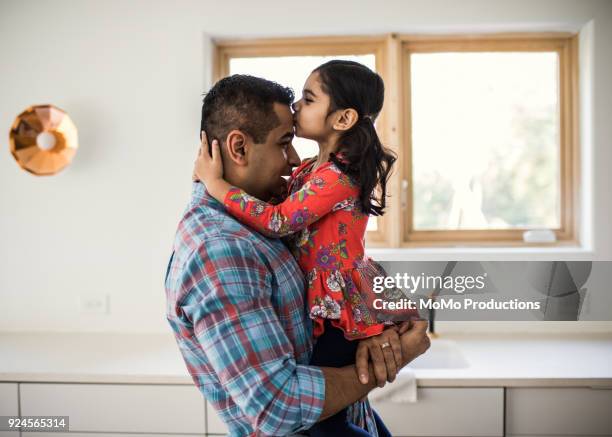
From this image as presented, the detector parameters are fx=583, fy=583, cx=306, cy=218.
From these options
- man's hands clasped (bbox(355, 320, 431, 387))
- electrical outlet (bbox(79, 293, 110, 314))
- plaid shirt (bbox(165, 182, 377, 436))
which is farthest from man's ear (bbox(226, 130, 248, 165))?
electrical outlet (bbox(79, 293, 110, 314))

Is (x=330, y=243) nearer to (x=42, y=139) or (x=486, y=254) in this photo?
(x=486, y=254)

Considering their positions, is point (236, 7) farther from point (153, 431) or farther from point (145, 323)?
point (153, 431)

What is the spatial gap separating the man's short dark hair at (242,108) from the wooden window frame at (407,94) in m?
1.51

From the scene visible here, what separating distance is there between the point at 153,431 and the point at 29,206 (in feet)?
3.87

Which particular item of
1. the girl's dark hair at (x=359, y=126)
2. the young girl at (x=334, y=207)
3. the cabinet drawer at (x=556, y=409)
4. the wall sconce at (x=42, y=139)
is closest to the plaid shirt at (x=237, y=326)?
the young girl at (x=334, y=207)

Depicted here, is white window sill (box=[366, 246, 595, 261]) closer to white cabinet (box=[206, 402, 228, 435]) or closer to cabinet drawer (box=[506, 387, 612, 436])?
cabinet drawer (box=[506, 387, 612, 436])

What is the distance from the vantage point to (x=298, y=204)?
116cm

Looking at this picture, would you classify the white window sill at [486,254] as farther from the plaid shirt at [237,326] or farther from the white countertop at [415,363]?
the plaid shirt at [237,326]

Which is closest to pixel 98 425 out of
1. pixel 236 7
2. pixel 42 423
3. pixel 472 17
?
pixel 42 423

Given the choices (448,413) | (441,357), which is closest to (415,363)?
(441,357)

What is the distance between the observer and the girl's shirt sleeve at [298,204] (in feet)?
3.51

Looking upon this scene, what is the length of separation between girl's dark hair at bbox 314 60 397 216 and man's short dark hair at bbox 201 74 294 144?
0.72 feet

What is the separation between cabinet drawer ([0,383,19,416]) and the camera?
78.5 inches

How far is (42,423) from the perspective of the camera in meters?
2.01
